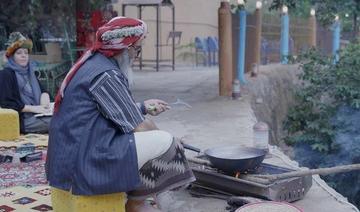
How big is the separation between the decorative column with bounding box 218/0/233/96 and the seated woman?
145 inches

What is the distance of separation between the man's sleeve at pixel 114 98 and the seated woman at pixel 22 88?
312 centimetres

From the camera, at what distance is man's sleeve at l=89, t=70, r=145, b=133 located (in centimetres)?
292

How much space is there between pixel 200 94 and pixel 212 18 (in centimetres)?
999

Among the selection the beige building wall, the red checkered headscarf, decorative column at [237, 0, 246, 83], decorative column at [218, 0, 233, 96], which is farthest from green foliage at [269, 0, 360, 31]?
the beige building wall

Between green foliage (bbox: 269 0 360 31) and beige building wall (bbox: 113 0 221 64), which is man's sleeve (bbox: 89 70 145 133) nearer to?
green foliage (bbox: 269 0 360 31)

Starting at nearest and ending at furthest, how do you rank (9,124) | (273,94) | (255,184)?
(255,184)
(9,124)
(273,94)

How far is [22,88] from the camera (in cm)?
597

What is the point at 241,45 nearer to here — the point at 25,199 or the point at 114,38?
the point at 25,199

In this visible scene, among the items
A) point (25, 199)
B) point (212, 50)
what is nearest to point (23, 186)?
point (25, 199)

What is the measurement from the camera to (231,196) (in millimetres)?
3805

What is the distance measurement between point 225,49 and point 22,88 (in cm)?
391

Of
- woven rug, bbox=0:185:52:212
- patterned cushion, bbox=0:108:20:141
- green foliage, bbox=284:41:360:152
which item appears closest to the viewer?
woven rug, bbox=0:185:52:212

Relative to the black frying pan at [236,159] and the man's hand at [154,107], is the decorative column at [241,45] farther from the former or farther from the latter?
the man's hand at [154,107]

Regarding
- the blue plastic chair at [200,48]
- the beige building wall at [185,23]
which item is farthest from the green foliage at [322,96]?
the beige building wall at [185,23]
